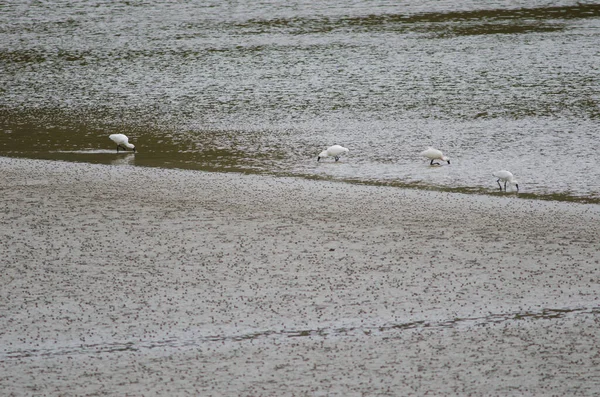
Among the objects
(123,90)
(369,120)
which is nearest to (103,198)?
(369,120)

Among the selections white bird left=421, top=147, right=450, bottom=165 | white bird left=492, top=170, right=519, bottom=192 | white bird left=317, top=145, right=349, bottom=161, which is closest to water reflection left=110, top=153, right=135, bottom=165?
white bird left=317, top=145, right=349, bottom=161

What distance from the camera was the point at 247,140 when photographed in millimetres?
15953

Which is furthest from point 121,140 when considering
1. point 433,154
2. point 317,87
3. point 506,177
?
point 317,87

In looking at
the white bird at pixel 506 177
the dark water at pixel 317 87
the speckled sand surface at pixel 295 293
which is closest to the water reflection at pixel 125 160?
the dark water at pixel 317 87

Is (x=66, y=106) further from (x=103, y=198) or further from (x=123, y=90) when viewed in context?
(x=103, y=198)

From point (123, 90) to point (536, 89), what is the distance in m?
8.21

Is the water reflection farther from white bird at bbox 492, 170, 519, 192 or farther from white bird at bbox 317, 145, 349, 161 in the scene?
white bird at bbox 492, 170, 519, 192

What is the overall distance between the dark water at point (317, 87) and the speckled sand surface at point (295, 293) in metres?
2.14

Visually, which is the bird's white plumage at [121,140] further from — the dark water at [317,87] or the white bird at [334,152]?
the white bird at [334,152]

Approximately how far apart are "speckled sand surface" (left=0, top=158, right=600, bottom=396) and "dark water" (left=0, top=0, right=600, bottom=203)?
214 centimetres

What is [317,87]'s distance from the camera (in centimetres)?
2036

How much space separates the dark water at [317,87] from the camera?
47.6ft

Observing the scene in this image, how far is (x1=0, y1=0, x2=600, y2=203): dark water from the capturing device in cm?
1450

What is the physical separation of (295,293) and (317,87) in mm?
12166
